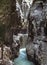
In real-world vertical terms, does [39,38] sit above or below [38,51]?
above

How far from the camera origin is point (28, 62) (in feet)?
35.1

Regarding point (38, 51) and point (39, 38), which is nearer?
point (38, 51)

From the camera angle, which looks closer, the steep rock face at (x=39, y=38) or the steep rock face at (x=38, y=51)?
the steep rock face at (x=38, y=51)

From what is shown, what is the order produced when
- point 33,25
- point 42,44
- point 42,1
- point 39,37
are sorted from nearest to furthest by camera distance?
point 42,44 → point 39,37 → point 33,25 → point 42,1

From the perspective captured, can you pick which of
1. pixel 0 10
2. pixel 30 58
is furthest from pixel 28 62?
pixel 0 10

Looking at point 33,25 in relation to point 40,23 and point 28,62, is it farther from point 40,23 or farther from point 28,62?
point 28,62

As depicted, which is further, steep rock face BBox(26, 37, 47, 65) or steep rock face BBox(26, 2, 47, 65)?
steep rock face BBox(26, 2, 47, 65)

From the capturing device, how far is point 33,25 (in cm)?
1168

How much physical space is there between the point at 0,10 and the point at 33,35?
772cm

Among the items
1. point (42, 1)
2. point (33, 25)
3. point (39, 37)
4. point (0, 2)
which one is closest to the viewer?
point (0, 2)

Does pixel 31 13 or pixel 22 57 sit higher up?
pixel 31 13

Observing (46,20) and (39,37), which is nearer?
(46,20)

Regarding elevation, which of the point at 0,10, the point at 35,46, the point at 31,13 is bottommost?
the point at 35,46

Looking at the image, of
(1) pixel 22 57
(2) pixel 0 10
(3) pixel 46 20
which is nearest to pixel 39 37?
(3) pixel 46 20
